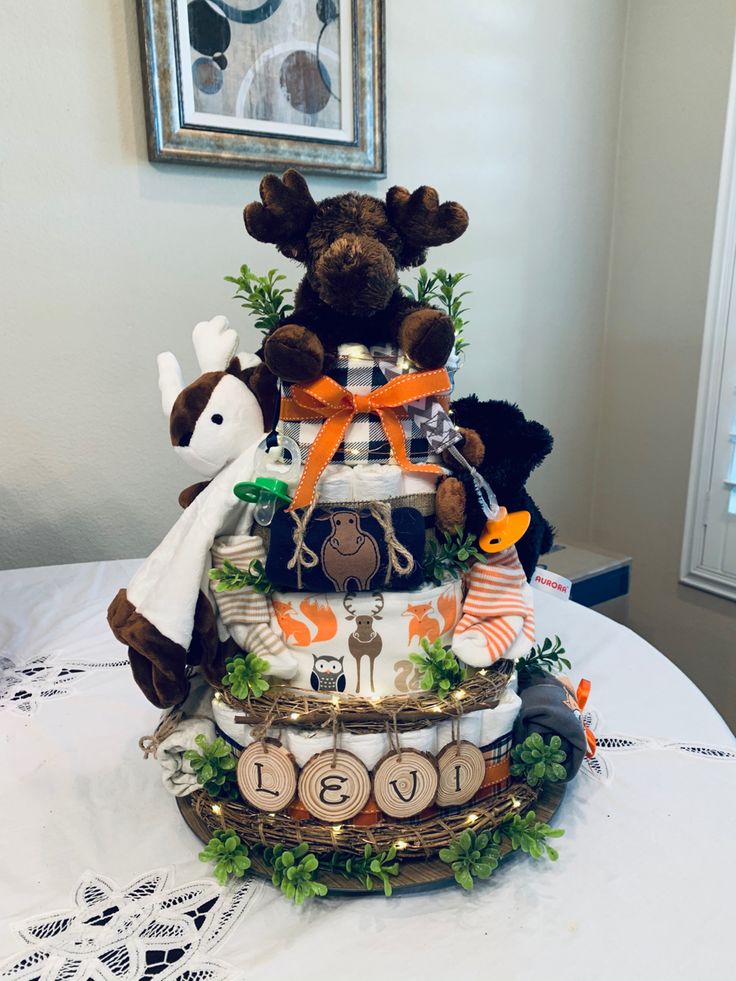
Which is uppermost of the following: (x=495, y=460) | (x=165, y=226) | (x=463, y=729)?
(x=165, y=226)

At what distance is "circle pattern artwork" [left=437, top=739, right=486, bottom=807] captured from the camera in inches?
22.0

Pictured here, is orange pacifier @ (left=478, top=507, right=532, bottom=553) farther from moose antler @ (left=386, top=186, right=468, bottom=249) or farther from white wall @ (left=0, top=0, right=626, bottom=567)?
white wall @ (left=0, top=0, right=626, bottom=567)

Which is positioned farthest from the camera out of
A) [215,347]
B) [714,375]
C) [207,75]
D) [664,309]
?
[664,309]

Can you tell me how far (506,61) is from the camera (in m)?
1.63

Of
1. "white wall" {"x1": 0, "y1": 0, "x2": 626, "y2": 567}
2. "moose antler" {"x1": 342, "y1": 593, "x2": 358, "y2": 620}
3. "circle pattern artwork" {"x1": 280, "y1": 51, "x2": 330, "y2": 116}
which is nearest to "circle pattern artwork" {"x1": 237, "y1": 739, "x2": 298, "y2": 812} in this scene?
"moose antler" {"x1": 342, "y1": 593, "x2": 358, "y2": 620}

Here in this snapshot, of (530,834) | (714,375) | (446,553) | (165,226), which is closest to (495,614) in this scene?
(446,553)

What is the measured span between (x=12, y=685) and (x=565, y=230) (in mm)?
1646

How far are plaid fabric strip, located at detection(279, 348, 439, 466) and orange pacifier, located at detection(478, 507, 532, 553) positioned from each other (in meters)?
0.10

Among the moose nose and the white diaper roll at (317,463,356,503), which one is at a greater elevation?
the moose nose

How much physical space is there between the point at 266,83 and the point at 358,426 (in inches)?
42.0

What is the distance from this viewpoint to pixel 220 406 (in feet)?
1.94

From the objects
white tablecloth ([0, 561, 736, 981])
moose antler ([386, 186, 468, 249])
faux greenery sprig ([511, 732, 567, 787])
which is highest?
moose antler ([386, 186, 468, 249])

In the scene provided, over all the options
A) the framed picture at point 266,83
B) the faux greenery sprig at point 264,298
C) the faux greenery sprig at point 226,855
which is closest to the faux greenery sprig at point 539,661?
the faux greenery sprig at point 226,855

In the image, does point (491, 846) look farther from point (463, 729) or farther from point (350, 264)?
point (350, 264)
